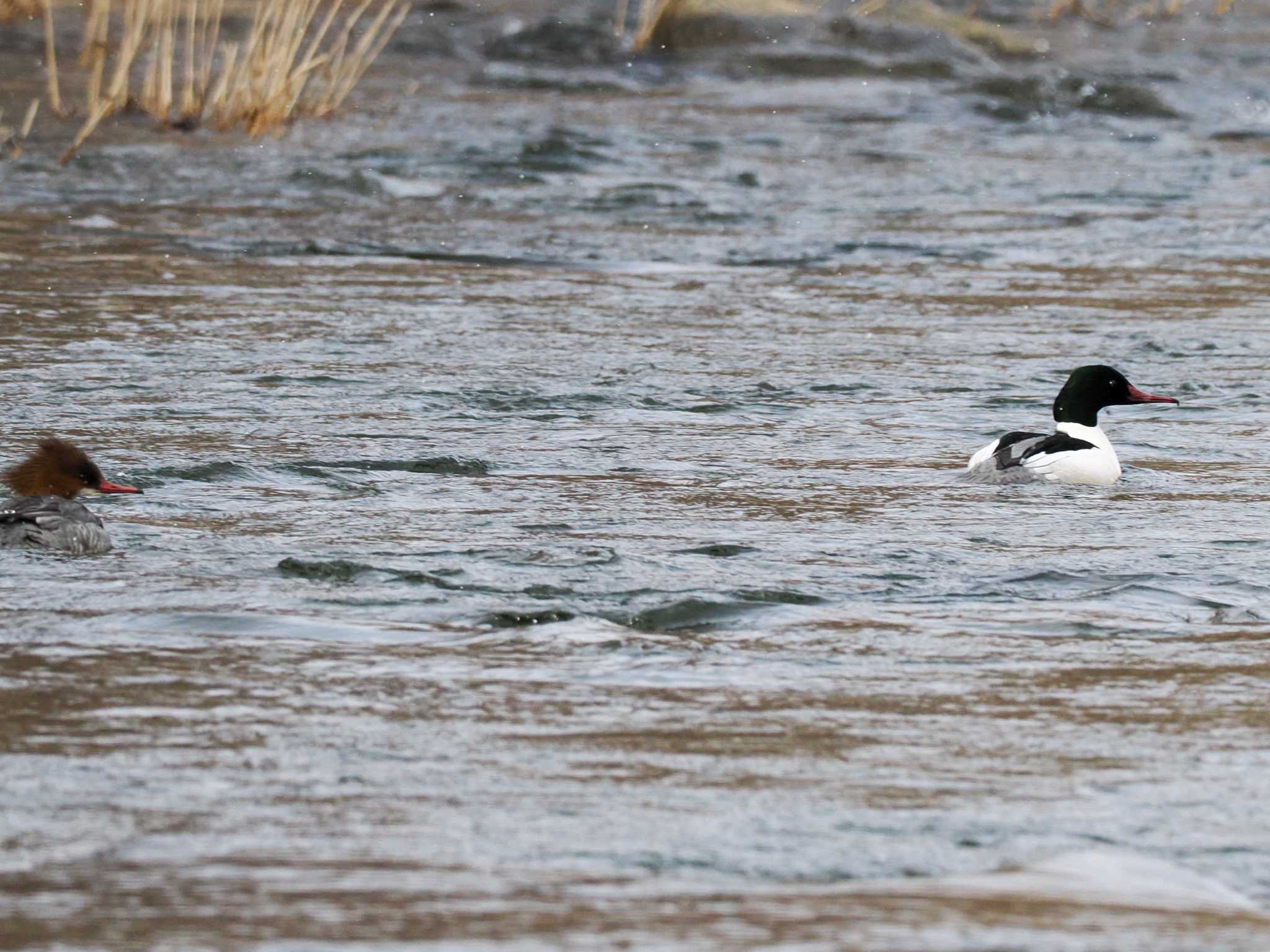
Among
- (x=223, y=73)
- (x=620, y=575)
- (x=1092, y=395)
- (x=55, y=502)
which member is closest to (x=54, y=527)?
(x=55, y=502)

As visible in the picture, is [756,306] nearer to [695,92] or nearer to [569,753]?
[569,753]

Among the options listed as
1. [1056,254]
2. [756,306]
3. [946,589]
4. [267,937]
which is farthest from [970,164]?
[267,937]

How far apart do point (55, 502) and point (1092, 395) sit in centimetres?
421

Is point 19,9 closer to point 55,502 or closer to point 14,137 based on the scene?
point 14,137

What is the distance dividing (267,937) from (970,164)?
14510 millimetres

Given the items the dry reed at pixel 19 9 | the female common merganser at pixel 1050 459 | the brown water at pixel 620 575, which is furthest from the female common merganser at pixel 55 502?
the dry reed at pixel 19 9

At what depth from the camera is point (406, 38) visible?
24891mm

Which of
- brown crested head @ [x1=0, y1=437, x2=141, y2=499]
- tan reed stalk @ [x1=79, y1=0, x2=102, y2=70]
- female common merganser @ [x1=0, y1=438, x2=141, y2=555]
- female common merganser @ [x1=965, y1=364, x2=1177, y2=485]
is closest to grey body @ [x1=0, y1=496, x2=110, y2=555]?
female common merganser @ [x1=0, y1=438, x2=141, y2=555]

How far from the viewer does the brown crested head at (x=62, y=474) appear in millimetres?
7055

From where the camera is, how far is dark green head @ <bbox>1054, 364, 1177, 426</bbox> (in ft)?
28.9

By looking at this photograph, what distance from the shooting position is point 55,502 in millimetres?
6785

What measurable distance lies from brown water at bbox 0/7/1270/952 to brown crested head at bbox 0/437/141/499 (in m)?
0.21

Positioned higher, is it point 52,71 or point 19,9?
point 19,9

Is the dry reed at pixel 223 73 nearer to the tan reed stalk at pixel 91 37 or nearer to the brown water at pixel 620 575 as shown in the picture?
the tan reed stalk at pixel 91 37
